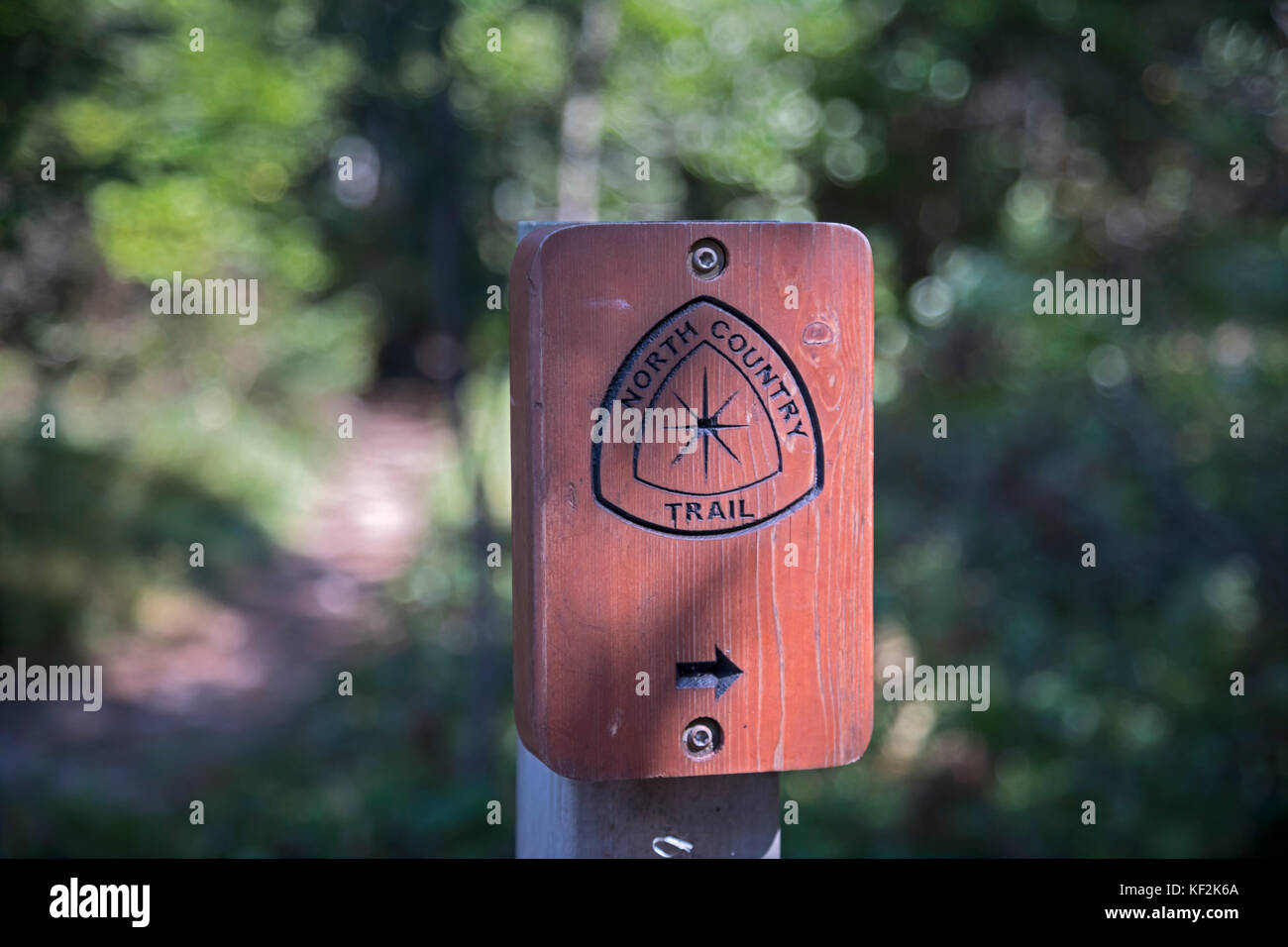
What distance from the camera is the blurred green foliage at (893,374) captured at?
156 inches

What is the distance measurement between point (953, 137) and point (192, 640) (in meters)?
4.87

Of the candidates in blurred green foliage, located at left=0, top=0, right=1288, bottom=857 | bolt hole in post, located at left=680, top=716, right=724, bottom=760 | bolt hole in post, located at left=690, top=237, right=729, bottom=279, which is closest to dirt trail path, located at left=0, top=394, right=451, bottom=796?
blurred green foliage, located at left=0, top=0, right=1288, bottom=857

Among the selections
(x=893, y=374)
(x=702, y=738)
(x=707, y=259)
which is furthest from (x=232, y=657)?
(x=707, y=259)

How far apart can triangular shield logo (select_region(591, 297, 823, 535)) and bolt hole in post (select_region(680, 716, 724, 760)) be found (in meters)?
0.20

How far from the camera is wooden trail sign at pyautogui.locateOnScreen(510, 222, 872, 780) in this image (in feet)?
3.78

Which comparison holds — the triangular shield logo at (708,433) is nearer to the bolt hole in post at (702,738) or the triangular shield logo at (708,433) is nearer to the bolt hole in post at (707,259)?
the bolt hole in post at (707,259)

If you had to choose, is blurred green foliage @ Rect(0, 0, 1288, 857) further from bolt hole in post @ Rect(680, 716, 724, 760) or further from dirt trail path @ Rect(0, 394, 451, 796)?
bolt hole in post @ Rect(680, 716, 724, 760)

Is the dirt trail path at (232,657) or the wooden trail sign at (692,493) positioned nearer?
the wooden trail sign at (692,493)

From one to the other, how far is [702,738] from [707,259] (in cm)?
50

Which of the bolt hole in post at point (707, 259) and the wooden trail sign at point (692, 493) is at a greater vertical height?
the bolt hole in post at point (707, 259)

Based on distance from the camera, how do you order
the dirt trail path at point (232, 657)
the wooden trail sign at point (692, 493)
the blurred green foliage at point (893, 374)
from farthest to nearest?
the dirt trail path at point (232, 657), the blurred green foliage at point (893, 374), the wooden trail sign at point (692, 493)

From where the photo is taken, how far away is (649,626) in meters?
1.18

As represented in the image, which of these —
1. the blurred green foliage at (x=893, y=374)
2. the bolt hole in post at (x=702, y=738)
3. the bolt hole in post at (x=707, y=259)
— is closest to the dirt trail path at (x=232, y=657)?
the blurred green foliage at (x=893, y=374)

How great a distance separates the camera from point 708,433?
1174 mm
